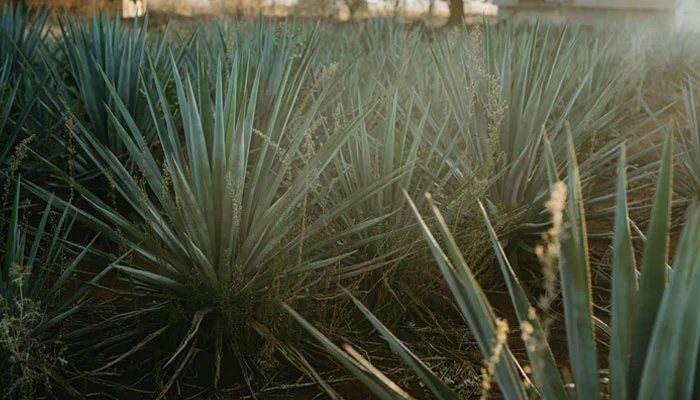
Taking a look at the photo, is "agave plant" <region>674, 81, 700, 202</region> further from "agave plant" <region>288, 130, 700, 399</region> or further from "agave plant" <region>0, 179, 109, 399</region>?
"agave plant" <region>0, 179, 109, 399</region>

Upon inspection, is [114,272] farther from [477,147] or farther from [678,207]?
[678,207]

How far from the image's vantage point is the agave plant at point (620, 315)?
29.0 inches

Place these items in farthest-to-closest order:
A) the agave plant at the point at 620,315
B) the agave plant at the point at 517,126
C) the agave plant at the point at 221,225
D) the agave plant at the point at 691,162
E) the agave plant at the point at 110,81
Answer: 1. the agave plant at the point at 691,162
2. the agave plant at the point at 110,81
3. the agave plant at the point at 517,126
4. the agave plant at the point at 221,225
5. the agave plant at the point at 620,315

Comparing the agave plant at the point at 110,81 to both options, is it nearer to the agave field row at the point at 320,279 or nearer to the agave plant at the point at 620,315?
the agave field row at the point at 320,279

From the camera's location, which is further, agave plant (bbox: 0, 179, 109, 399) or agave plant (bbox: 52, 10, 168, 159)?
agave plant (bbox: 52, 10, 168, 159)

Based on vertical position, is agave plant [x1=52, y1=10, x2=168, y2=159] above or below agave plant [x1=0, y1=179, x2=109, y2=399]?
above

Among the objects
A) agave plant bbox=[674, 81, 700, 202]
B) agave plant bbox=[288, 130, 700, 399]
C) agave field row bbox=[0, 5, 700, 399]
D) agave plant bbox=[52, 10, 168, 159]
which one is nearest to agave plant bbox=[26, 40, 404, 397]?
agave field row bbox=[0, 5, 700, 399]

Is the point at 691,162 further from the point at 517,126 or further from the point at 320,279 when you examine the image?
the point at 320,279

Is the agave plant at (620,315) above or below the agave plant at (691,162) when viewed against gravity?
above

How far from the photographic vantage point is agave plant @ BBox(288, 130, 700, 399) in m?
0.74

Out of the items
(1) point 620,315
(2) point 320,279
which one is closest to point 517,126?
(2) point 320,279

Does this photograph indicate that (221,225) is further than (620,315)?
Yes

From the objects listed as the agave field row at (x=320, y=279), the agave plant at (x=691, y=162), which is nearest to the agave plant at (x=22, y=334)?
the agave field row at (x=320, y=279)

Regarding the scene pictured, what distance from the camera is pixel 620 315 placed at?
812 mm
